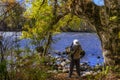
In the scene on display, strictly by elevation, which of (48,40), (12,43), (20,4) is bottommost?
(48,40)

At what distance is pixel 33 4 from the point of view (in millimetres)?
24359

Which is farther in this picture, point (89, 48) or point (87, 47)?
point (87, 47)

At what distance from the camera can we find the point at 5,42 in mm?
10680

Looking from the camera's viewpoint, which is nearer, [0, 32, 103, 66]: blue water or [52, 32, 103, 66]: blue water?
[0, 32, 103, 66]: blue water

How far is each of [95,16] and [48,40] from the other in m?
4.01

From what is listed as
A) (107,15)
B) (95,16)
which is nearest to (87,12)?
(95,16)

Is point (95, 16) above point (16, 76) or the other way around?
above

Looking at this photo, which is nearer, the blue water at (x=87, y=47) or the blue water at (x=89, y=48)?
the blue water at (x=87, y=47)

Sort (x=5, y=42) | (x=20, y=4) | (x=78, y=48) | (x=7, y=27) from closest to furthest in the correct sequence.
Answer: (x=5, y=42) → (x=7, y=27) → (x=20, y=4) → (x=78, y=48)

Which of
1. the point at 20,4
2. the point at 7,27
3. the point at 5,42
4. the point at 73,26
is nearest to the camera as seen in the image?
the point at 5,42

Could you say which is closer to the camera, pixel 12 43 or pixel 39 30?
pixel 12 43

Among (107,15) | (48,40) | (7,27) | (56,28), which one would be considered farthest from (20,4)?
(56,28)

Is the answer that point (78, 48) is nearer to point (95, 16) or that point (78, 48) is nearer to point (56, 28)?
point (95, 16)

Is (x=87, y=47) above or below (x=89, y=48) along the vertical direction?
below
